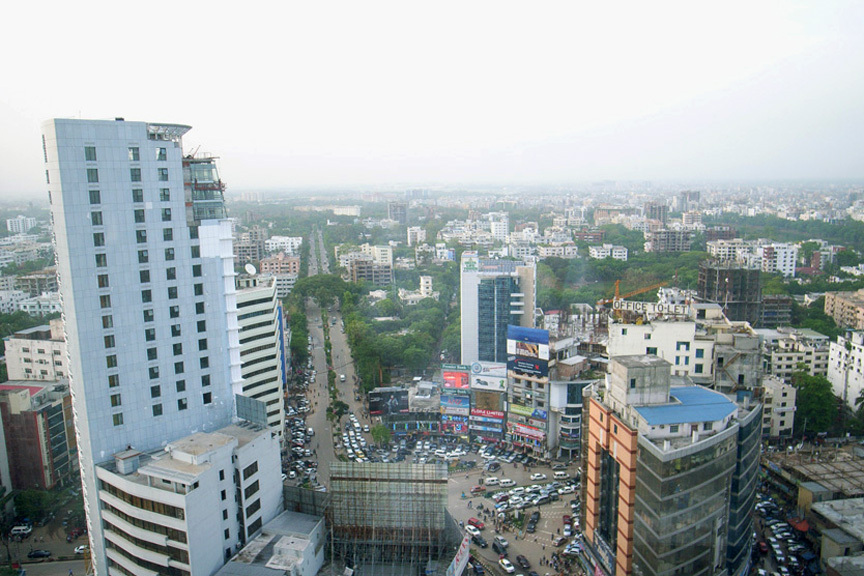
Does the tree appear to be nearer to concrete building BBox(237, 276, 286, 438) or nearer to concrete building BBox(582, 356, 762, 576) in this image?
concrete building BBox(237, 276, 286, 438)

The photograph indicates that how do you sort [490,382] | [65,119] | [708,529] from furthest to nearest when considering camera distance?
[490,382] → [708,529] → [65,119]

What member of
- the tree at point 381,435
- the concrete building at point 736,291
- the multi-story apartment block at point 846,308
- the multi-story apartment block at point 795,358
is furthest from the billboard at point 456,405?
the multi-story apartment block at point 846,308

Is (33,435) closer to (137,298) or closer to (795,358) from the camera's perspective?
(137,298)

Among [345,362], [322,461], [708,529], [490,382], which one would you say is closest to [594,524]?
[708,529]

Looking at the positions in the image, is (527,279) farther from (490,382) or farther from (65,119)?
(65,119)

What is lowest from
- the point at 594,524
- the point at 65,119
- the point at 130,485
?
the point at 594,524

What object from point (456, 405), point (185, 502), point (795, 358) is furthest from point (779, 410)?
point (185, 502)

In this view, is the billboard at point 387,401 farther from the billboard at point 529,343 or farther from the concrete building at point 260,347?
the billboard at point 529,343
